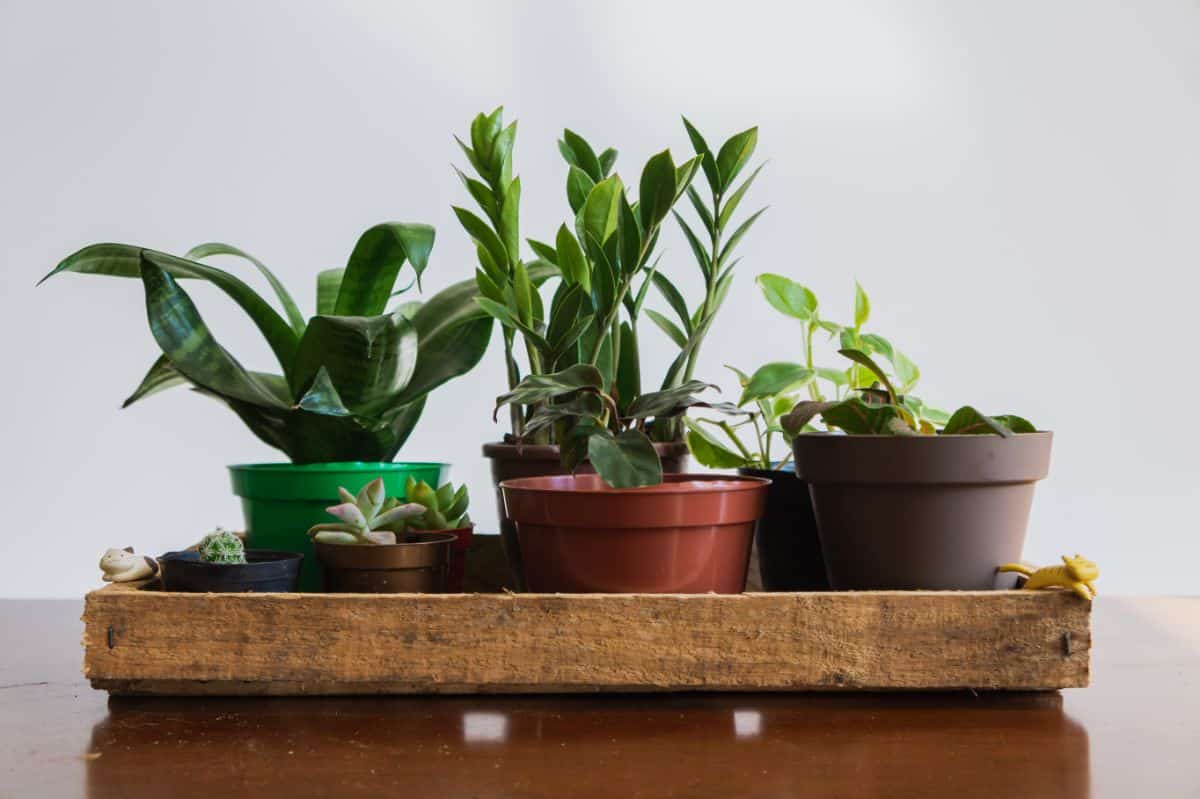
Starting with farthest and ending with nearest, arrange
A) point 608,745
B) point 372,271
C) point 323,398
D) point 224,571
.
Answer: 1. point 372,271
2. point 323,398
3. point 224,571
4. point 608,745

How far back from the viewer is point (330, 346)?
2.97 ft

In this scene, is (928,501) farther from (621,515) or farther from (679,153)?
(679,153)

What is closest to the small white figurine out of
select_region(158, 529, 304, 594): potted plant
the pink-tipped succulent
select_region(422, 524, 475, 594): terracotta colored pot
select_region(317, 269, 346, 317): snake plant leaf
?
select_region(158, 529, 304, 594): potted plant

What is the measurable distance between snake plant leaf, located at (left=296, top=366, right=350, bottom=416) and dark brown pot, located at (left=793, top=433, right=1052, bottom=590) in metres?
0.38

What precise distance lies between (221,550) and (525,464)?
31 centimetres

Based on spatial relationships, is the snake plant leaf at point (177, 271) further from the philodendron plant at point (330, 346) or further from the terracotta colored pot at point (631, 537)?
the terracotta colored pot at point (631, 537)

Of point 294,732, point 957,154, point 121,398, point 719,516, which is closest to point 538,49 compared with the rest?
point 957,154

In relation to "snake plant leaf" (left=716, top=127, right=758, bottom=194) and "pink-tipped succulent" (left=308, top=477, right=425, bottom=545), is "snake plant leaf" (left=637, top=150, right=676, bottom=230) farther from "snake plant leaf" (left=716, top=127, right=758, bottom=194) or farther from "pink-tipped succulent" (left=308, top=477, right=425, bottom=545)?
"pink-tipped succulent" (left=308, top=477, right=425, bottom=545)

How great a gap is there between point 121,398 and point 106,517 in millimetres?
236

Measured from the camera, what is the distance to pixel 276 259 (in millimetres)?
1975

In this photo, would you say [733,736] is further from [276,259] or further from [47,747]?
[276,259]

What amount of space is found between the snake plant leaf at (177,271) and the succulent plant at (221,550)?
23 centimetres

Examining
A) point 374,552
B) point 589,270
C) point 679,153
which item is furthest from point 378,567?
point 679,153

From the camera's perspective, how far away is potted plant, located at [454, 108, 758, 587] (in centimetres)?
83
